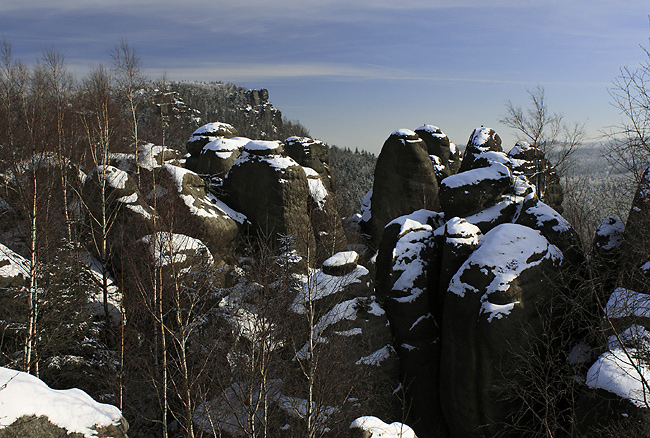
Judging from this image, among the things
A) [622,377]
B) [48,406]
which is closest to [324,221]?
[622,377]

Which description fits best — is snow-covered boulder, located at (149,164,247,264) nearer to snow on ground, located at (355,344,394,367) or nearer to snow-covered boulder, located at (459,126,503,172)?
snow on ground, located at (355,344,394,367)

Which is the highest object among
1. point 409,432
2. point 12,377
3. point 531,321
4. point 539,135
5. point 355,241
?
point 539,135

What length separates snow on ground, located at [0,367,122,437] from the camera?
5.53 m

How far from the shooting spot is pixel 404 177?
28.8 m

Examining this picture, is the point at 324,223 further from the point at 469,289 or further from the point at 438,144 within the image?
the point at 438,144

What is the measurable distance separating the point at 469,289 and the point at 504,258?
147 centimetres

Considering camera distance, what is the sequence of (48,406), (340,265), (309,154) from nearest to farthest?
(48,406) < (340,265) < (309,154)

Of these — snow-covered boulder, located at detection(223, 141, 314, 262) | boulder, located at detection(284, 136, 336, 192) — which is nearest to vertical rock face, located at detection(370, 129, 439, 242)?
boulder, located at detection(284, 136, 336, 192)

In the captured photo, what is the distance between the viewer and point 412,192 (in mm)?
28812

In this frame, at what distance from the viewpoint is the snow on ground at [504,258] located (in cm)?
1300

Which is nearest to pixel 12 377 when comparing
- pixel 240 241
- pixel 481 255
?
pixel 481 255

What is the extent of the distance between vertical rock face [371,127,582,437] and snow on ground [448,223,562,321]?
0.03m

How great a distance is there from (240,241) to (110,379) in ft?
34.1

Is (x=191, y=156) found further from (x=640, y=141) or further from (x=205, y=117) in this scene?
(x=205, y=117)
